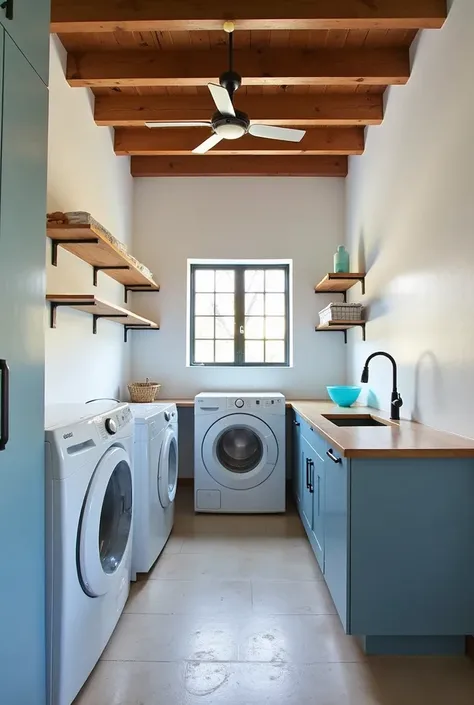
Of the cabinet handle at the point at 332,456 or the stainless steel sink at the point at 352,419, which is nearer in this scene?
the cabinet handle at the point at 332,456

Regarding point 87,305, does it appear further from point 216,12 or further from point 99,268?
point 216,12

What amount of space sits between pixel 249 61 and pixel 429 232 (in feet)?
4.97

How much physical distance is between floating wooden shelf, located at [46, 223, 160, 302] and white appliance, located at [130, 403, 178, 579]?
95 cm

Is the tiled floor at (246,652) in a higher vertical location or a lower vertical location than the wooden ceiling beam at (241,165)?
lower

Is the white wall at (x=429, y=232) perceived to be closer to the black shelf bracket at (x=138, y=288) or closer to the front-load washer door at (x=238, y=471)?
the front-load washer door at (x=238, y=471)

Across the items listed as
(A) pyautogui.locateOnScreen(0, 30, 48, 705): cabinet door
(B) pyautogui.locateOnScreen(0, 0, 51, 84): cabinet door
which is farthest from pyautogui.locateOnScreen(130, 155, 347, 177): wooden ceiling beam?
(A) pyautogui.locateOnScreen(0, 30, 48, 705): cabinet door

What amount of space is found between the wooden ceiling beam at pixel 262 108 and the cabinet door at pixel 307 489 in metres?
2.23

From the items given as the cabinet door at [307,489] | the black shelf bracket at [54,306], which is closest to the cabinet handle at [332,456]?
the cabinet door at [307,489]

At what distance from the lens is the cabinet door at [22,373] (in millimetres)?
1041

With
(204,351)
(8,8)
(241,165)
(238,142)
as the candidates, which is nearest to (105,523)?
(8,8)

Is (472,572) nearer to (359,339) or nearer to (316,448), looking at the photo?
(316,448)

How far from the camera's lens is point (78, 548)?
1.33 metres

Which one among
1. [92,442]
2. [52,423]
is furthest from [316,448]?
[52,423]

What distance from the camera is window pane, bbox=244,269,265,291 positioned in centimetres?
379
